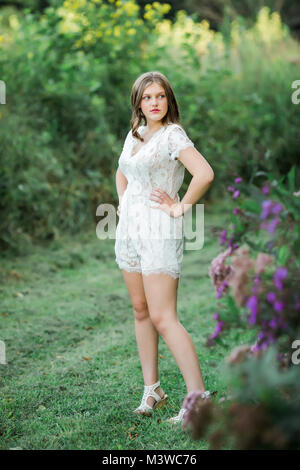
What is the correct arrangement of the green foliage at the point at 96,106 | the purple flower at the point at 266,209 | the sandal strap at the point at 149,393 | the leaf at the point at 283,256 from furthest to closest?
the green foliage at the point at 96,106 → the sandal strap at the point at 149,393 → the leaf at the point at 283,256 → the purple flower at the point at 266,209

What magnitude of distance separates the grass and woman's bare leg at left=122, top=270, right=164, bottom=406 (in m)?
0.20

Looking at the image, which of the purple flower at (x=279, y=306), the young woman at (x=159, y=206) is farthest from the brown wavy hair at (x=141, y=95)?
the purple flower at (x=279, y=306)

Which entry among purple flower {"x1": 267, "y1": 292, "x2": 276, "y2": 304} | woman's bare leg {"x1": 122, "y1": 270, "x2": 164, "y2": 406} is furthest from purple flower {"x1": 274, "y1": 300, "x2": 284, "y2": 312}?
woman's bare leg {"x1": 122, "y1": 270, "x2": 164, "y2": 406}

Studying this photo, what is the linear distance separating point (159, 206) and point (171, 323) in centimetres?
57

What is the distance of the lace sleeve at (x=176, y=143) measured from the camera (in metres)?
2.76

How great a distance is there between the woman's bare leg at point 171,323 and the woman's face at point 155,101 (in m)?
0.78

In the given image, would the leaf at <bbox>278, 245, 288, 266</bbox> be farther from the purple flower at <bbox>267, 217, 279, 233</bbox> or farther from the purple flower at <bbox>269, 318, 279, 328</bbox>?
the purple flower at <bbox>269, 318, 279, 328</bbox>

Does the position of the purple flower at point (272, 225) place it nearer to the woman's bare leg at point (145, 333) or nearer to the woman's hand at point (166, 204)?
the woman's hand at point (166, 204)

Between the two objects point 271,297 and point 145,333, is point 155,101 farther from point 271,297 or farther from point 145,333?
point 271,297

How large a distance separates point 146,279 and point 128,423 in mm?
751

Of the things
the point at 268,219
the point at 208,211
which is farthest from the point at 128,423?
the point at 208,211

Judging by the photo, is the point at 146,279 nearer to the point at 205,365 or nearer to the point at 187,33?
the point at 205,365

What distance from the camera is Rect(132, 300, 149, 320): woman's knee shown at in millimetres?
3042

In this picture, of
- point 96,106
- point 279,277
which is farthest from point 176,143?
point 96,106
